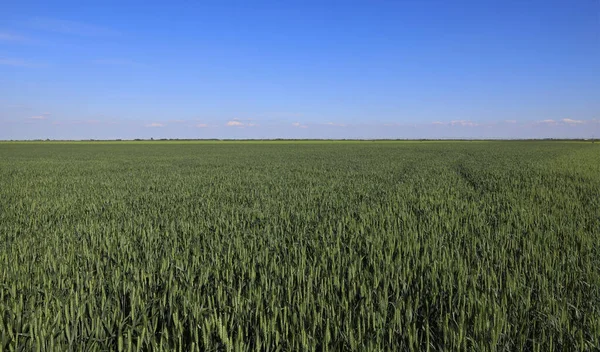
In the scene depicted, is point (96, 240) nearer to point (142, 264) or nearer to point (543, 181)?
point (142, 264)

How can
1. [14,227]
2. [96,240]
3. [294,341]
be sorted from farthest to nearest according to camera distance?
[14,227]
[96,240]
[294,341]

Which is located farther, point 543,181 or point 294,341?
point 543,181

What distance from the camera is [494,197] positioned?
11305mm

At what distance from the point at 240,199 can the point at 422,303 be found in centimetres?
847

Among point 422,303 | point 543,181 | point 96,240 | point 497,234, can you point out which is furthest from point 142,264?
point 543,181

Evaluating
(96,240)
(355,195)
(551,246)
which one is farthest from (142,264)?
(355,195)

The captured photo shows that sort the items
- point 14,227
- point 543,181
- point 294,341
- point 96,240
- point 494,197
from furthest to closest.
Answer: point 543,181 < point 494,197 < point 14,227 < point 96,240 < point 294,341

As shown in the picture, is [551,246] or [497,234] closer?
[551,246]

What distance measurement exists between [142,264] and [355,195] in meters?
7.86

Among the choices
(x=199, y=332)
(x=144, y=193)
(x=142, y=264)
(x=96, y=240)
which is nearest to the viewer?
(x=199, y=332)

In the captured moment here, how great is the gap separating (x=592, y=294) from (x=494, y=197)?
7.89 metres

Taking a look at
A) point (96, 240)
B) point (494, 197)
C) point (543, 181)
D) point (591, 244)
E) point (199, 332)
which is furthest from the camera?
point (543, 181)

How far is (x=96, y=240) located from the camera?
21.4 ft

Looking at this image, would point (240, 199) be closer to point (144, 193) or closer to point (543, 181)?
point (144, 193)
